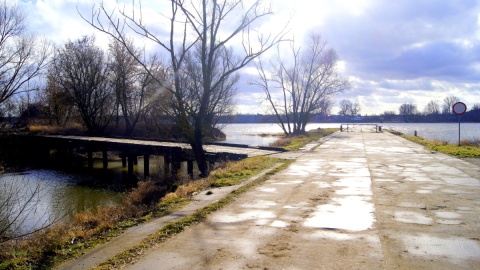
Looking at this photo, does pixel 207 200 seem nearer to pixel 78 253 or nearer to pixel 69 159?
pixel 78 253

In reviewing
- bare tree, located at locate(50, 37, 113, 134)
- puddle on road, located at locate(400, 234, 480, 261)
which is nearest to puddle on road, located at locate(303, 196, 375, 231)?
puddle on road, located at locate(400, 234, 480, 261)

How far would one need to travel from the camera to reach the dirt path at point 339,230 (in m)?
5.15

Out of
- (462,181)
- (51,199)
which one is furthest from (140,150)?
(462,181)

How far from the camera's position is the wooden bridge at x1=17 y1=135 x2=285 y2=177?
22.4m

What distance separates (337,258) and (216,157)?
17123mm

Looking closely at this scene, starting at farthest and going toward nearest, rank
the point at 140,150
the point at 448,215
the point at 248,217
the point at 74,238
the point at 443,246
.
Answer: the point at 140,150 < the point at 248,217 < the point at 448,215 < the point at 74,238 < the point at 443,246

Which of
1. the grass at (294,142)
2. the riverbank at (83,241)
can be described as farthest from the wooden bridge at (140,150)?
the riverbank at (83,241)

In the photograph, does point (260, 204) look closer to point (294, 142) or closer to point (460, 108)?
point (460, 108)

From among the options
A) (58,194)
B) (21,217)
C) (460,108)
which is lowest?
(58,194)

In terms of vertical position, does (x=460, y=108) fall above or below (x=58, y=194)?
above

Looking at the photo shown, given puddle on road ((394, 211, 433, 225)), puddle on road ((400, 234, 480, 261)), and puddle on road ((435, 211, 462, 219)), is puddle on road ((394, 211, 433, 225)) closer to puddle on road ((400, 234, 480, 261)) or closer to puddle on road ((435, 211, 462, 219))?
puddle on road ((435, 211, 462, 219))

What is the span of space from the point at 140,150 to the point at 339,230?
24.4 metres

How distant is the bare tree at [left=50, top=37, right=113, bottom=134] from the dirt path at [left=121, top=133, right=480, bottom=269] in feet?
145

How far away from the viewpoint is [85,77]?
50.5 meters
